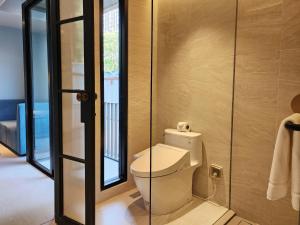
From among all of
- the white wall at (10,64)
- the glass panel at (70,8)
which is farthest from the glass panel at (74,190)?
the white wall at (10,64)

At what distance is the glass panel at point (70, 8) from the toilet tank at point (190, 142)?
133cm

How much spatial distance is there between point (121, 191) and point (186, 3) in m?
1.99

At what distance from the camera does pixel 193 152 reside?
2.18 metres

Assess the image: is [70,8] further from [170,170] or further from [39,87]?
[39,87]

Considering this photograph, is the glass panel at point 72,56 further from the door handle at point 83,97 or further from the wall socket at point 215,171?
the wall socket at point 215,171

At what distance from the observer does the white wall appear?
4617 millimetres

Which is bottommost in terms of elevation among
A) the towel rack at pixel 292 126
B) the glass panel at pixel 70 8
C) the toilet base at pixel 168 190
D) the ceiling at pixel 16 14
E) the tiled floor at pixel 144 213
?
the tiled floor at pixel 144 213

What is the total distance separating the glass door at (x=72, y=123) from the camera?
1.58 m

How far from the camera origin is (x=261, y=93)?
182 centimetres

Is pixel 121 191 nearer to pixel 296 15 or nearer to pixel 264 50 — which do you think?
pixel 264 50

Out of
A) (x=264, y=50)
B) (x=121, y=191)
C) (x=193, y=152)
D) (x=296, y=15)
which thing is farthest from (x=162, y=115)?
(x=296, y=15)

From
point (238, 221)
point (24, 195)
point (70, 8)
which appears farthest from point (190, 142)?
point (24, 195)

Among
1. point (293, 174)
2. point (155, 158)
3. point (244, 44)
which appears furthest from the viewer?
point (155, 158)

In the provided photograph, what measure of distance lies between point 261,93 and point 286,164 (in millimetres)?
917
